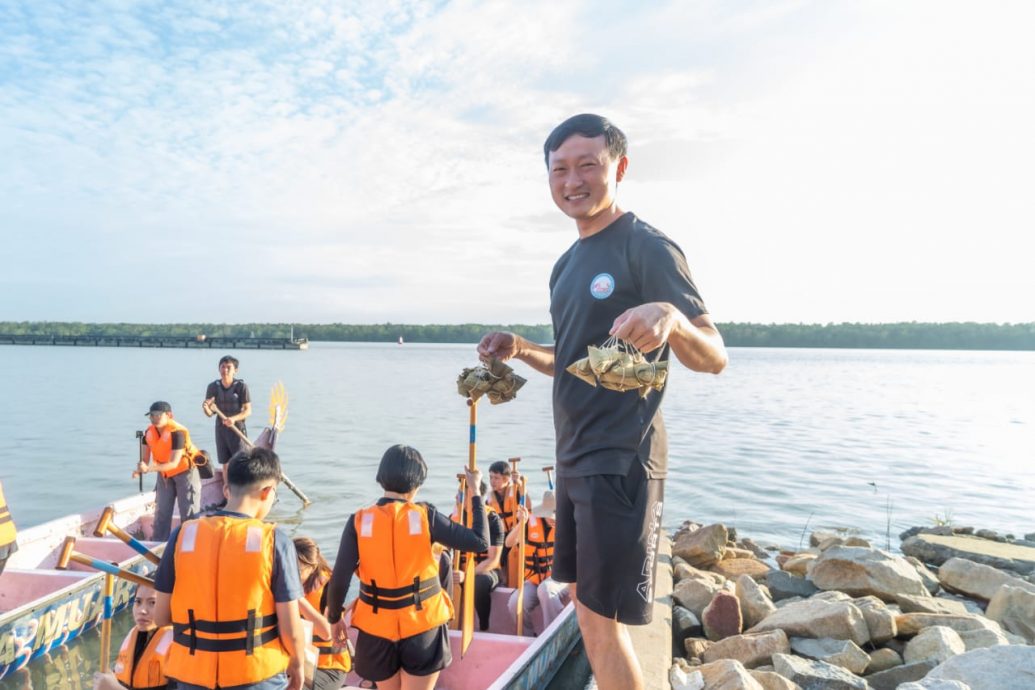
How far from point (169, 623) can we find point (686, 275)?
319 centimetres

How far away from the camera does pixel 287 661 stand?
3.64 meters

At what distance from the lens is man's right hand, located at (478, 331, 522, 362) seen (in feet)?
9.32

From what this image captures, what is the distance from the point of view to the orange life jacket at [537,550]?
7172mm

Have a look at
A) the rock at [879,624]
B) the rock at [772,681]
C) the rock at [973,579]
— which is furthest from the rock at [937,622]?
the rock at [973,579]

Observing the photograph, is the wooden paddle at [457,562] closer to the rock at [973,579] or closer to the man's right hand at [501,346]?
the man's right hand at [501,346]

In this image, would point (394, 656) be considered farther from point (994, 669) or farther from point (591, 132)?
point (994, 669)

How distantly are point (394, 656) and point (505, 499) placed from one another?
11.7 ft

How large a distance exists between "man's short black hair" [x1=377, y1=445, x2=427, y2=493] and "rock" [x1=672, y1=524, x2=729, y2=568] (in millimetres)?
7106

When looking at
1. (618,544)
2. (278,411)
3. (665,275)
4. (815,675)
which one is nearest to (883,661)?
(815,675)

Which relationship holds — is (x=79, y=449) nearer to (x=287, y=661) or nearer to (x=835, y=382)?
(x=287, y=661)

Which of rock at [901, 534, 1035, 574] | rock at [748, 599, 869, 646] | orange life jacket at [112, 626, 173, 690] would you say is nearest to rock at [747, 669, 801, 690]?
rock at [748, 599, 869, 646]

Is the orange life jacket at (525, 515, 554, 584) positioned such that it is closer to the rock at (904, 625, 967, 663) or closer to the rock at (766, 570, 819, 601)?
the rock at (904, 625, 967, 663)

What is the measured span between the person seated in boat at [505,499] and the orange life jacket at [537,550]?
1.22 feet

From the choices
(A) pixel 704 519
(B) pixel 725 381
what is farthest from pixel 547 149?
(B) pixel 725 381
